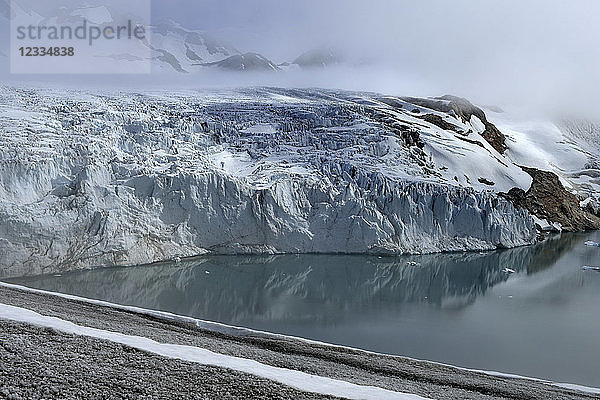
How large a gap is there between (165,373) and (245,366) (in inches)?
43.1

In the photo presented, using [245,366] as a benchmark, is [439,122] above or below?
above

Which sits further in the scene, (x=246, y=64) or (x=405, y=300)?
(x=246, y=64)

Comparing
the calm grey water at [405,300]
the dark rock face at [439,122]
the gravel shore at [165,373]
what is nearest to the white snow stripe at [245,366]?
the gravel shore at [165,373]

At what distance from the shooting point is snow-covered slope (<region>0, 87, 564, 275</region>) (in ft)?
68.4

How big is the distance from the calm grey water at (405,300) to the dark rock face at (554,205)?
30.6 ft

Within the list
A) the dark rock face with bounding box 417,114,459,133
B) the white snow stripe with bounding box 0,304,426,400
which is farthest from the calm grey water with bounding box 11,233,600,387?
the dark rock face with bounding box 417,114,459,133

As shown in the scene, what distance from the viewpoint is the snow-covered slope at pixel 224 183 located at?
821 inches

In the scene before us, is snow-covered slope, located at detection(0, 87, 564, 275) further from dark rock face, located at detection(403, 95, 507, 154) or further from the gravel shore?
the gravel shore

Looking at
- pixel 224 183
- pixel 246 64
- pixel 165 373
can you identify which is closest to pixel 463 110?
pixel 224 183

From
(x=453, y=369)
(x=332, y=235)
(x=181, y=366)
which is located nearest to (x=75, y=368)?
(x=181, y=366)

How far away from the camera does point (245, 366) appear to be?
6.57m

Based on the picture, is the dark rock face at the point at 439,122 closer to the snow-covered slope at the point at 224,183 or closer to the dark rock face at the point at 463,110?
the dark rock face at the point at 463,110

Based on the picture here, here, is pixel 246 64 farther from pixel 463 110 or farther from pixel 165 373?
pixel 165 373

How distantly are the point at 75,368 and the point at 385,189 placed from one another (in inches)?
898
